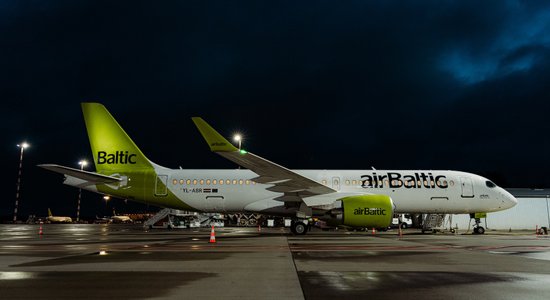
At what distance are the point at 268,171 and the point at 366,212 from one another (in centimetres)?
487

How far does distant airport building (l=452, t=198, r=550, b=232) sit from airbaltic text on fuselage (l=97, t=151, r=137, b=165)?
25297 millimetres

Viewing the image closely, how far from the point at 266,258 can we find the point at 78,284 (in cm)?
438

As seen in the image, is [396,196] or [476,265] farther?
[396,196]

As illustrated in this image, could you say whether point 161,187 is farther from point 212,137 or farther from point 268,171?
point 268,171

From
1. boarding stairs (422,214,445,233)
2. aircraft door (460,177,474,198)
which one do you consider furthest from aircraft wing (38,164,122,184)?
boarding stairs (422,214,445,233)

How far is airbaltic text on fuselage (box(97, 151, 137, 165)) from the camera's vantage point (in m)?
22.0

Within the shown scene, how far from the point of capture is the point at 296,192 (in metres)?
19.6

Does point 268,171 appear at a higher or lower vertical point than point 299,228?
higher

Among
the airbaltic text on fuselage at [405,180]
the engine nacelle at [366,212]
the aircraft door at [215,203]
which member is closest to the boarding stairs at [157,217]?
the aircraft door at [215,203]

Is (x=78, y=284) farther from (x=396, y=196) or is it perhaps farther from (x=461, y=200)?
(x=461, y=200)

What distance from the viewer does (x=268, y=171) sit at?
18.4 meters

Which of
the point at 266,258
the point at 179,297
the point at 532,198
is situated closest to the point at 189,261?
the point at 266,258

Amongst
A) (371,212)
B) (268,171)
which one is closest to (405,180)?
(371,212)

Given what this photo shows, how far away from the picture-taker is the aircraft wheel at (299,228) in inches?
805
